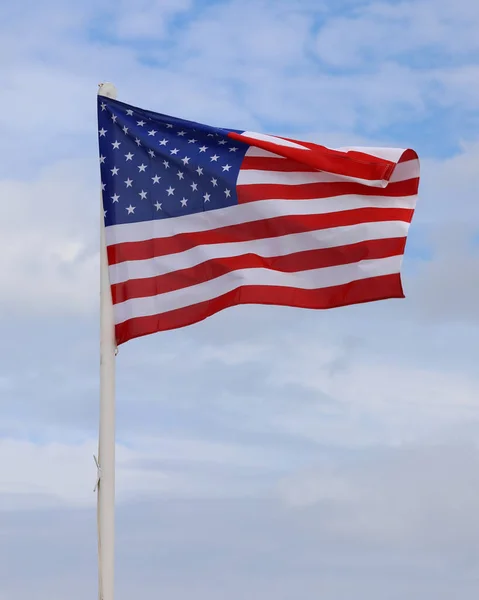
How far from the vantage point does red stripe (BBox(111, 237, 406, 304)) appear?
14.3 metres

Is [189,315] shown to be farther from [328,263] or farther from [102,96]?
[102,96]

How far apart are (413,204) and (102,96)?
432 centimetres

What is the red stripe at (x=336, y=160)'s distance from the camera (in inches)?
595

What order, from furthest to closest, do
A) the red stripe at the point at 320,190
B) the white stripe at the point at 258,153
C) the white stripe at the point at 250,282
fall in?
1. the white stripe at the point at 258,153
2. the red stripe at the point at 320,190
3. the white stripe at the point at 250,282

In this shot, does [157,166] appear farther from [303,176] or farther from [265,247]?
[303,176]

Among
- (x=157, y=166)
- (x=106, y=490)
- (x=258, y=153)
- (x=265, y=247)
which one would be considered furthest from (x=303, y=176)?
(x=106, y=490)

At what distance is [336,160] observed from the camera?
15.2 m

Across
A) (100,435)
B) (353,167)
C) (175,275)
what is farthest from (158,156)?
(100,435)

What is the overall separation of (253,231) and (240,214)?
0.91 ft

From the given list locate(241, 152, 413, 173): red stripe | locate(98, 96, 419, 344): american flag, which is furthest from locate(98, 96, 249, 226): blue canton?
locate(241, 152, 413, 173): red stripe

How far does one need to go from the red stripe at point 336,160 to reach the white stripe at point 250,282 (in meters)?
1.19

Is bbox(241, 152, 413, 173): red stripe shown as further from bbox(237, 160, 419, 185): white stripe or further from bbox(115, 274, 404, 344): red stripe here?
bbox(115, 274, 404, 344): red stripe

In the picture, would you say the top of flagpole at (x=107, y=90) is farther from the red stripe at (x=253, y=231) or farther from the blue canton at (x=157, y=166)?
the red stripe at (x=253, y=231)

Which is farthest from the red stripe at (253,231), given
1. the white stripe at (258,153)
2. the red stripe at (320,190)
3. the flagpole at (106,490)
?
the flagpole at (106,490)
